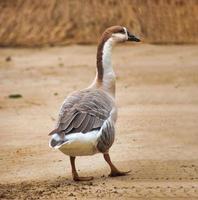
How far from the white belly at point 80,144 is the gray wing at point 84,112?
7cm

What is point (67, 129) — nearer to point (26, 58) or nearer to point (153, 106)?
point (153, 106)

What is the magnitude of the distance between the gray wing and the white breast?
0.22 ft

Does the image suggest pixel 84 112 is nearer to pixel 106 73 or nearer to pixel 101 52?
pixel 106 73

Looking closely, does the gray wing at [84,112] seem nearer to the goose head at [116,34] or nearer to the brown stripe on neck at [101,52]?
the brown stripe on neck at [101,52]

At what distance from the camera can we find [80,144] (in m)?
9.98

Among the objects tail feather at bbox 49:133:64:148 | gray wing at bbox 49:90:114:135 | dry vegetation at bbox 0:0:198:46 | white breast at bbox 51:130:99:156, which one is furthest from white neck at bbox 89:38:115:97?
dry vegetation at bbox 0:0:198:46

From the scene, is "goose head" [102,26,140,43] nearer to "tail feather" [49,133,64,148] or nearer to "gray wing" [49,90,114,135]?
"gray wing" [49,90,114,135]

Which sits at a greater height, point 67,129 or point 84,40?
point 67,129

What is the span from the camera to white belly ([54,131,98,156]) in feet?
32.5

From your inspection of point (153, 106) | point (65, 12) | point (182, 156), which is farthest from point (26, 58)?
point (182, 156)

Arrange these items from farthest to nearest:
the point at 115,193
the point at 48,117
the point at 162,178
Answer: the point at 48,117 < the point at 162,178 < the point at 115,193

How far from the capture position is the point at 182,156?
478 inches

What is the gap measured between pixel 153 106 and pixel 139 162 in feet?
17.9

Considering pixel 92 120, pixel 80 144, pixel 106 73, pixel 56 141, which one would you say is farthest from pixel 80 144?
pixel 106 73
